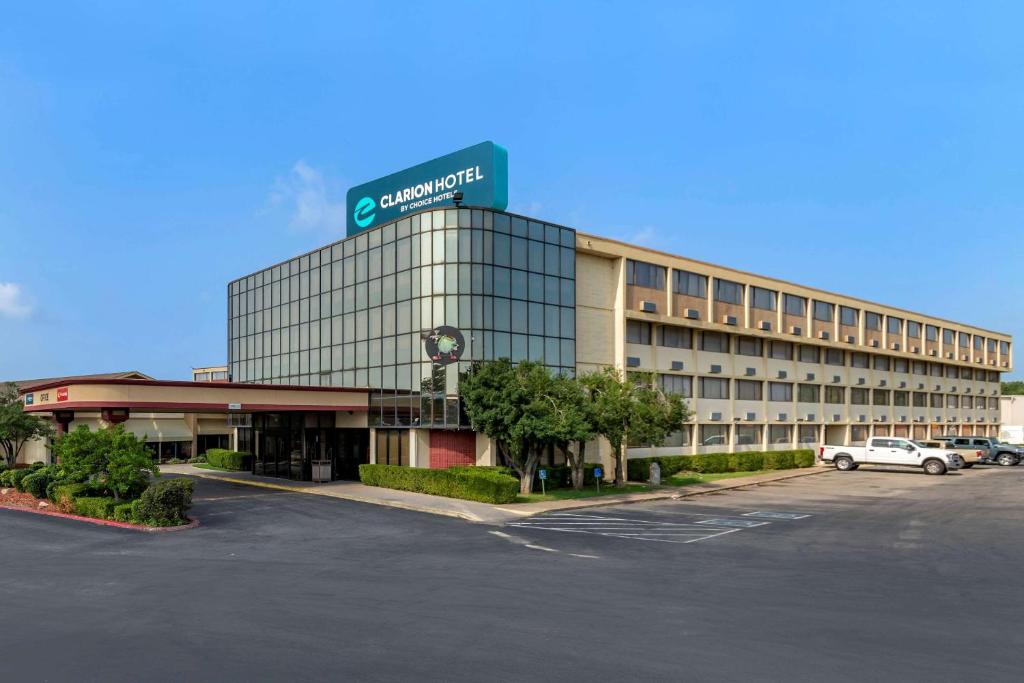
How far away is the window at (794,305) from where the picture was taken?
55906 mm

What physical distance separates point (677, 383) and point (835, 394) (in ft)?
72.7

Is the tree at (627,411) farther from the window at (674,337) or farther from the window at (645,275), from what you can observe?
the window at (674,337)

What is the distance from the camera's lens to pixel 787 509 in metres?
29.4

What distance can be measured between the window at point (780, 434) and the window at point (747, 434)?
5.05ft

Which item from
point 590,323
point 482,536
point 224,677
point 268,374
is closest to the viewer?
point 224,677

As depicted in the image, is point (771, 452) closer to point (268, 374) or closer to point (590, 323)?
point (590, 323)

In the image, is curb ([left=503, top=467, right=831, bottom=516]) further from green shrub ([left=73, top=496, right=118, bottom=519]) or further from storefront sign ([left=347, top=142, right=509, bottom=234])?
storefront sign ([left=347, top=142, right=509, bottom=234])

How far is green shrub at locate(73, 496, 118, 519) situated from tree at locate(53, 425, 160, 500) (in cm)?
63

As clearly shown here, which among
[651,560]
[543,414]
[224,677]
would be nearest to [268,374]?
[543,414]

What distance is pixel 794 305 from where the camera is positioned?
56.9 meters

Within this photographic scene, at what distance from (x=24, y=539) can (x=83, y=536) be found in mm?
1596

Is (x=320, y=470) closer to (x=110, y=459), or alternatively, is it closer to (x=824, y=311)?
(x=110, y=459)

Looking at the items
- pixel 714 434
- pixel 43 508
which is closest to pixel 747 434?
pixel 714 434

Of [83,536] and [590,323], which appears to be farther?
[590,323]
